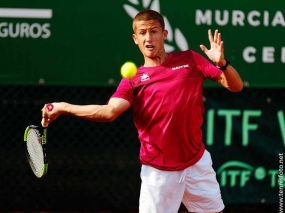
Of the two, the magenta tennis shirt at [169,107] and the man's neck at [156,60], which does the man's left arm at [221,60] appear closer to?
the magenta tennis shirt at [169,107]

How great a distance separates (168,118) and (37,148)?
882 mm

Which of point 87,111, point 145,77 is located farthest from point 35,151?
point 145,77

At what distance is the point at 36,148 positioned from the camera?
15.6ft

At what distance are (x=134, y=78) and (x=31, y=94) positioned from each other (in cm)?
183

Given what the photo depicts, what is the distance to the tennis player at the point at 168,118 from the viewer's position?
4340mm

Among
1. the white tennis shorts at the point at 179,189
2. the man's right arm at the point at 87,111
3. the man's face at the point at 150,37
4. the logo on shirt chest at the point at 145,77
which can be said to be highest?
the man's face at the point at 150,37

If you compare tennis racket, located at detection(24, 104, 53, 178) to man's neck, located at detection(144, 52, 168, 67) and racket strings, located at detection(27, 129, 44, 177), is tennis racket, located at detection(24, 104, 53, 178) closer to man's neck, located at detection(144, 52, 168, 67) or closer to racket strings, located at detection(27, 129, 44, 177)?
racket strings, located at detection(27, 129, 44, 177)

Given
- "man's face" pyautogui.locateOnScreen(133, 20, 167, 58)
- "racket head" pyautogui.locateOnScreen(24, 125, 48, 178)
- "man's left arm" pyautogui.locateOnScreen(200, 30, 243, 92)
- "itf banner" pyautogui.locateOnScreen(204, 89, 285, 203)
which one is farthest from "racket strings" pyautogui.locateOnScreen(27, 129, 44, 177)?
"itf banner" pyautogui.locateOnScreen(204, 89, 285, 203)

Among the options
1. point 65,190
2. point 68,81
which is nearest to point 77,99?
point 68,81

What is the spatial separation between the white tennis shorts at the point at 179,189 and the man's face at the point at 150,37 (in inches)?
25.5

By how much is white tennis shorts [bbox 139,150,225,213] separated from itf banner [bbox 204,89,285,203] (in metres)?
1.60

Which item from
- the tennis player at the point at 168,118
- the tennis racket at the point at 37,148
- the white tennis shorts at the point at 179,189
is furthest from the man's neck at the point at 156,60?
the tennis racket at the point at 37,148

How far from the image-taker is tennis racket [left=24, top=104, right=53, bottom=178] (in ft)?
14.9

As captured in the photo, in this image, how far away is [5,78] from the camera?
5.79 metres
